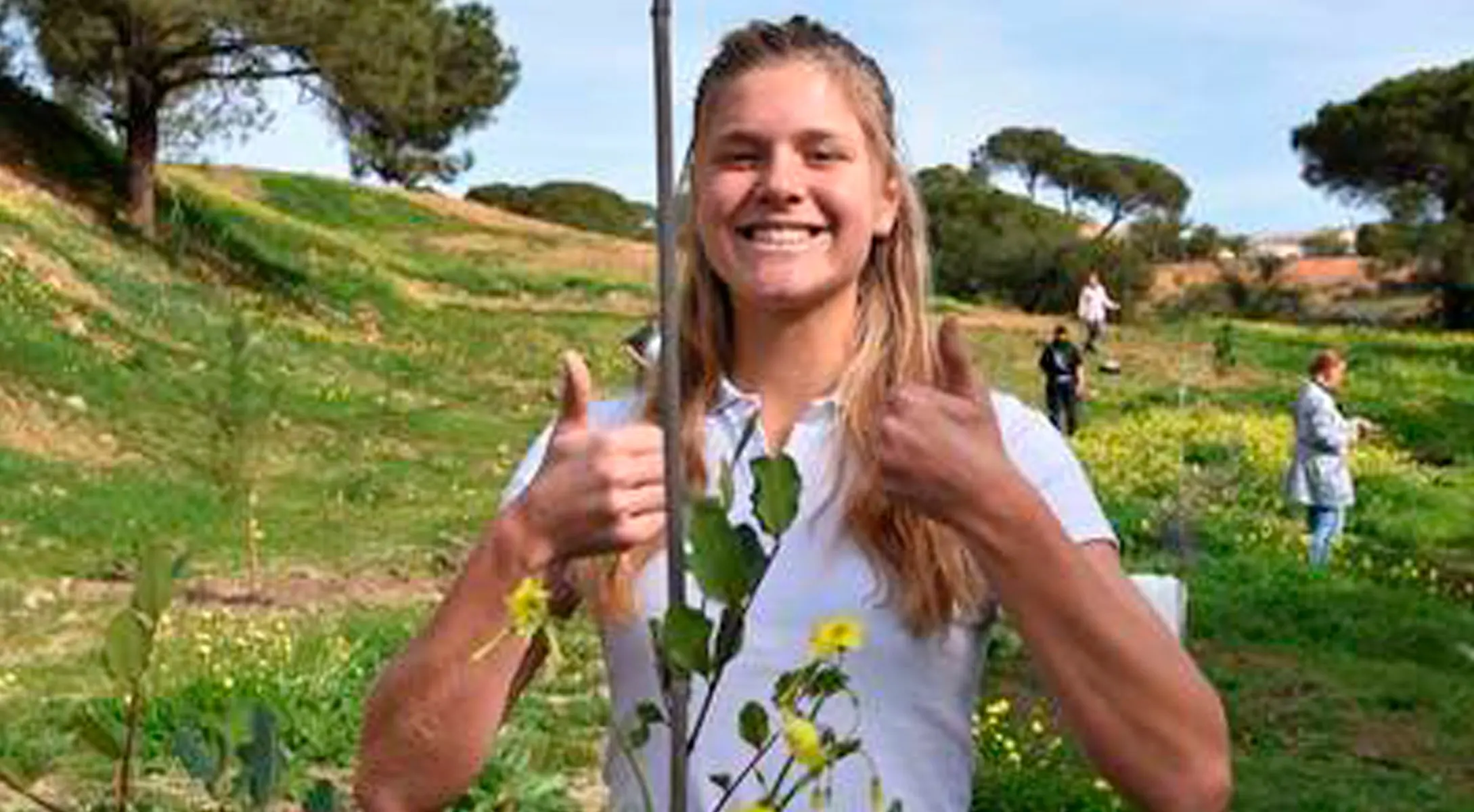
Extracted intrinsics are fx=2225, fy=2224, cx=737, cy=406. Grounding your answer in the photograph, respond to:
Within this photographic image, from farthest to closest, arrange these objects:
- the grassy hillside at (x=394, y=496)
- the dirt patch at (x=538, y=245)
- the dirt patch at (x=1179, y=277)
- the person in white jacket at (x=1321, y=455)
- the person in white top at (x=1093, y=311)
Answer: the dirt patch at (x=1179, y=277) → the dirt patch at (x=538, y=245) → the person in white top at (x=1093, y=311) → the person in white jacket at (x=1321, y=455) → the grassy hillside at (x=394, y=496)

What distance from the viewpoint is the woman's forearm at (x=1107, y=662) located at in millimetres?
1517

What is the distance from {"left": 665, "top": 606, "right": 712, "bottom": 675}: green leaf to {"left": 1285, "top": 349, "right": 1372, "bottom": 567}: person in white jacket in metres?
12.6

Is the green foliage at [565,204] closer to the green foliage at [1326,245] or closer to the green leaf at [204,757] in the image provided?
the green foliage at [1326,245]

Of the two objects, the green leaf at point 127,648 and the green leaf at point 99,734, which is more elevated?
the green leaf at point 127,648

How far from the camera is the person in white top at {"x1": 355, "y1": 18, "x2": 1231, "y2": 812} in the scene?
1.59 m

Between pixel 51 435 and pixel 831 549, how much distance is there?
47.2 ft

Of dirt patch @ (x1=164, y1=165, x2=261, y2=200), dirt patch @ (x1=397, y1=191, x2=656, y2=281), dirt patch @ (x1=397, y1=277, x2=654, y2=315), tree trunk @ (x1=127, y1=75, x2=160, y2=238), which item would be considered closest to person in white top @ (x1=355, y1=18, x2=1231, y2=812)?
tree trunk @ (x1=127, y1=75, x2=160, y2=238)

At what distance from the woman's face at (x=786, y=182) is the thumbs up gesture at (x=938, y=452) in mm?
432

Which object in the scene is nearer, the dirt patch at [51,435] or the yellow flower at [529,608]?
the yellow flower at [529,608]

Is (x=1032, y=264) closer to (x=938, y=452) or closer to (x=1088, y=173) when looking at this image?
(x=1088, y=173)

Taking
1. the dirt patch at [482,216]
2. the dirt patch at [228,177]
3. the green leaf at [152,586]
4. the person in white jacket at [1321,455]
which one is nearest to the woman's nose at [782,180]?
the green leaf at [152,586]

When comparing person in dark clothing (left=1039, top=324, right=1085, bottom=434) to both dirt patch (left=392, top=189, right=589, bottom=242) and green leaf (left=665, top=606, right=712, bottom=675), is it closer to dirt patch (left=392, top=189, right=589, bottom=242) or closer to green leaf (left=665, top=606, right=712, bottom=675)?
green leaf (left=665, top=606, right=712, bottom=675)

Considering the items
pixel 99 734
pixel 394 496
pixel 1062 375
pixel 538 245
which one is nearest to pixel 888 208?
pixel 99 734

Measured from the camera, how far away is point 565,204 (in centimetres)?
6600
